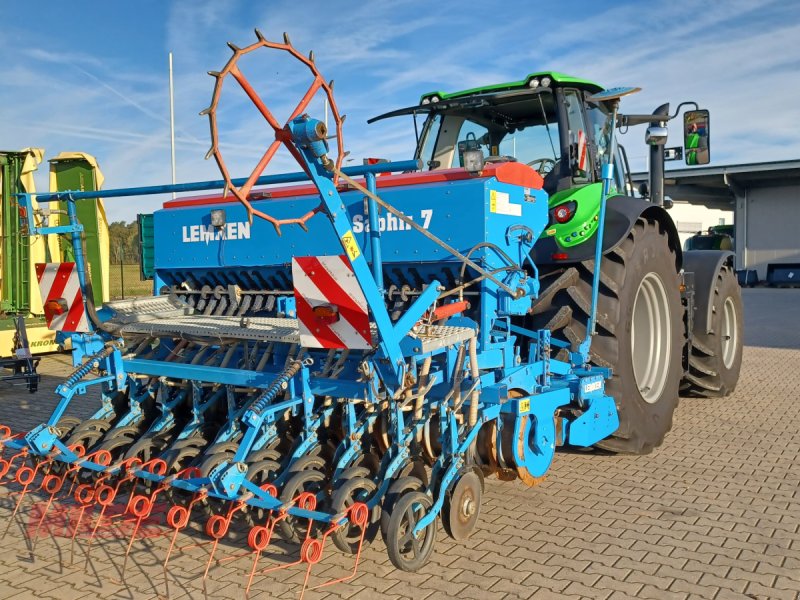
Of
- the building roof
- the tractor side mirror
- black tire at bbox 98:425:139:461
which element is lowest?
black tire at bbox 98:425:139:461

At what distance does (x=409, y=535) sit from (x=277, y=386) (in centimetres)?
88

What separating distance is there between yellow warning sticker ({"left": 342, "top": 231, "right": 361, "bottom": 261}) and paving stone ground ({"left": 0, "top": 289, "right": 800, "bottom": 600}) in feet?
4.57

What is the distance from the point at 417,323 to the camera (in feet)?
11.8

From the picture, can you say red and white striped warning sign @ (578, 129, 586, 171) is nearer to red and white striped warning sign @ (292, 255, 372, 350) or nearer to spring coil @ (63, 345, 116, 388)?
red and white striped warning sign @ (292, 255, 372, 350)

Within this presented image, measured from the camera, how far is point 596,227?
14.6ft

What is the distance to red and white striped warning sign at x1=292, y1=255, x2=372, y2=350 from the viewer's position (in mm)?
3184

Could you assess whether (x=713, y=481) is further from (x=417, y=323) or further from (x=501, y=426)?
(x=417, y=323)

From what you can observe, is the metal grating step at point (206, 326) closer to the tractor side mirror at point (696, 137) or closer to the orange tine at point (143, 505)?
the orange tine at point (143, 505)

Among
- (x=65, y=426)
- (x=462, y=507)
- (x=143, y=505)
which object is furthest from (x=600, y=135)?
(x=65, y=426)

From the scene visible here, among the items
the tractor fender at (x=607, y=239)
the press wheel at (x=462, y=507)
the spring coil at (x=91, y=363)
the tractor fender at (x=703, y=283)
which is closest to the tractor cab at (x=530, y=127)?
the tractor fender at (x=607, y=239)

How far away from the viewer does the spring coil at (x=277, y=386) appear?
3318 millimetres

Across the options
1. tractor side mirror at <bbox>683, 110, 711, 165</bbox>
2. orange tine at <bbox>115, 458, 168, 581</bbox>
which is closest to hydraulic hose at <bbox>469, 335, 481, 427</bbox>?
orange tine at <bbox>115, 458, 168, 581</bbox>

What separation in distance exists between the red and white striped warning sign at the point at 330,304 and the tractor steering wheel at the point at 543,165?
2396 mm

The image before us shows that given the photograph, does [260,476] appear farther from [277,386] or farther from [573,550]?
[573,550]
